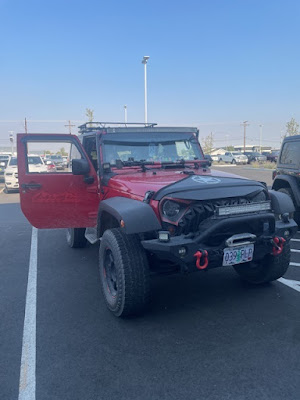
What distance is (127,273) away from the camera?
368 centimetres

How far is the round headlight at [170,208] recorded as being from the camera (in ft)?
12.2

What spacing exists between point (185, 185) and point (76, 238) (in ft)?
11.3

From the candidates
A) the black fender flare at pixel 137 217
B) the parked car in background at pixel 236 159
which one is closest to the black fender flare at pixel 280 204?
the black fender flare at pixel 137 217

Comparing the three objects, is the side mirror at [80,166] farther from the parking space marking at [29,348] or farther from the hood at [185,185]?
the parking space marking at [29,348]

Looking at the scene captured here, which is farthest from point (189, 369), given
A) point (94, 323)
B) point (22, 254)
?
point (22, 254)

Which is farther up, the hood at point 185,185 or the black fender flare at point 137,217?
the hood at point 185,185

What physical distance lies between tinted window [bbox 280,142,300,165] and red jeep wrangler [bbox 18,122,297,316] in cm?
307

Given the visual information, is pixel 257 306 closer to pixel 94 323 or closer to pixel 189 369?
pixel 189 369

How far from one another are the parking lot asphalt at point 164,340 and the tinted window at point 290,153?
9.56 feet

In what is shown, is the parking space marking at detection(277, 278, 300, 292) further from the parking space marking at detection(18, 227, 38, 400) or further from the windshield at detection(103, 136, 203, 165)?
the parking space marking at detection(18, 227, 38, 400)

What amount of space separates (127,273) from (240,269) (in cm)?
184

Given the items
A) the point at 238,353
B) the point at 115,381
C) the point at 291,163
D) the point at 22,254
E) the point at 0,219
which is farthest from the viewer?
the point at 0,219

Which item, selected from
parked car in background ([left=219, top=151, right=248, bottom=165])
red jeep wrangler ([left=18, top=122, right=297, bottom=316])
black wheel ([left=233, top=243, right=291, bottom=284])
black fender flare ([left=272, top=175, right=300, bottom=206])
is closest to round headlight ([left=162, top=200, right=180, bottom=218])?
red jeep wrangler ([left=18, top=122, right=297, bottom=316])

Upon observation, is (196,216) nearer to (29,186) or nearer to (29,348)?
(29,348)
